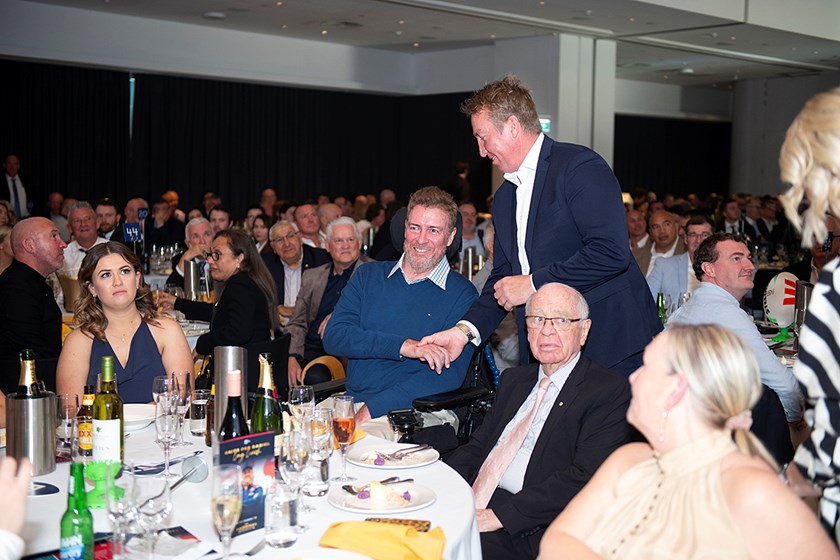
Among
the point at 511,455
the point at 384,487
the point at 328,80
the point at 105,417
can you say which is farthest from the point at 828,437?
the point at 328,80

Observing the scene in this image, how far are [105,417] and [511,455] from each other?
119 centimetres

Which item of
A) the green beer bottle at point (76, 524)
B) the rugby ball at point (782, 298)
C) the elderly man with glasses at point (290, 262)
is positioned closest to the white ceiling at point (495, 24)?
the elderly man with glasses at point (290, 262)

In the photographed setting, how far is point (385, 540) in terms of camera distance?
1856 mm

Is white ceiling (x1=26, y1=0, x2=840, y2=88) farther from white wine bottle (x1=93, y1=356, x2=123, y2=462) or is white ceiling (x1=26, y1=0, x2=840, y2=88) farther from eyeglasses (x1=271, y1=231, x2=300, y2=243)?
white wine bottle (x1=93, y1=356, x2=123, y2=462)

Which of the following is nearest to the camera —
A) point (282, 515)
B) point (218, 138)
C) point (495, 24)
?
point (282, 515)

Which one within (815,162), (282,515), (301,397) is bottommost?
(282,515)

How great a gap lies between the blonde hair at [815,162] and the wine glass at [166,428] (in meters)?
1.60

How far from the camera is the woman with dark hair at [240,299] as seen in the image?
4.82 metres

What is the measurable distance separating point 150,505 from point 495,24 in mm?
11800

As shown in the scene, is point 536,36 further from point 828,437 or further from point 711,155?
point 828,437

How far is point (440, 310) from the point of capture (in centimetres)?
374

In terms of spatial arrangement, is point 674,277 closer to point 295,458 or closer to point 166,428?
point 166,428

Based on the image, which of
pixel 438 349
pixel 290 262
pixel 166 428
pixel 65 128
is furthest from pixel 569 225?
pixel 65 128

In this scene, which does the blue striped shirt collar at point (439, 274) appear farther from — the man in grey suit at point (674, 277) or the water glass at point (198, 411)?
the man in grey suit at point (674, 277)
